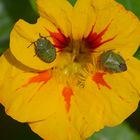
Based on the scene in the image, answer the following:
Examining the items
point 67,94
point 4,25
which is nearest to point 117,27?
point 67,94

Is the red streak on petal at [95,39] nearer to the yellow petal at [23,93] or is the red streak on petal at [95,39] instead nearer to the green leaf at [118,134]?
the yellow petal at [23,93]

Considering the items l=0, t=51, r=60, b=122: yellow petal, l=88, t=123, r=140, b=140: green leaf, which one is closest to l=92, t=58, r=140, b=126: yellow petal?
l=0, t=51, r=60, b=122: yellow petal

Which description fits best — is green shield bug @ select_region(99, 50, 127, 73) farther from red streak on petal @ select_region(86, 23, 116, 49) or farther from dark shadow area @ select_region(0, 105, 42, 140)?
dark shadow area @ select_region(0, 105, 42, 140)

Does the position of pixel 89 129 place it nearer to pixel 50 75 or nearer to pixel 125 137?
pixel 50 75

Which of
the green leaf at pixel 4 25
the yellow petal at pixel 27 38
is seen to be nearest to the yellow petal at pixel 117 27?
the yellow petal at pixel 27 38

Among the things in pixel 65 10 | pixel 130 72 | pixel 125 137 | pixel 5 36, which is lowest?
pixel 125 137

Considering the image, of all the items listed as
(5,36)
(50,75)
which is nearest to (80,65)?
(50,75)

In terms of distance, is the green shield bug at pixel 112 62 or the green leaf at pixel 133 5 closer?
the green shield bug at pixel 112 62
